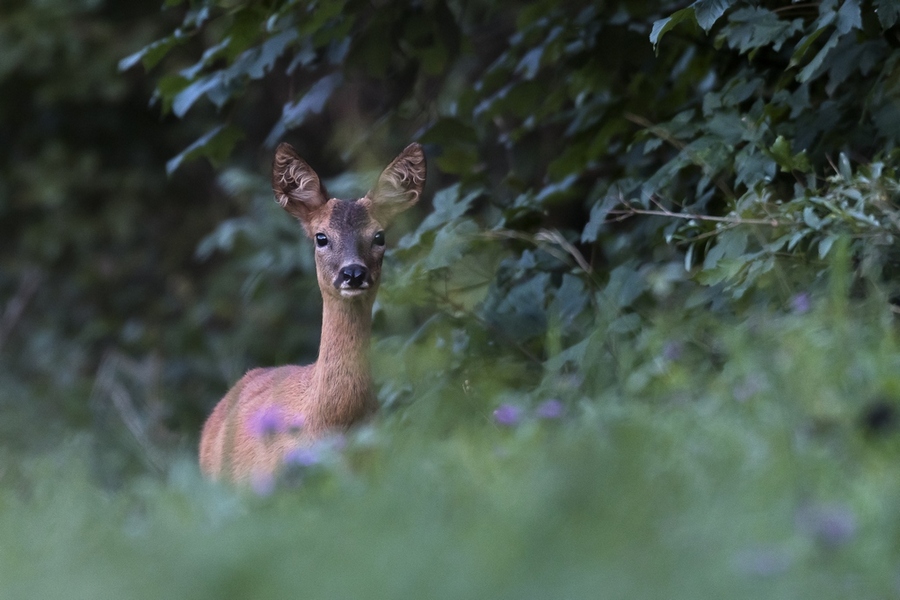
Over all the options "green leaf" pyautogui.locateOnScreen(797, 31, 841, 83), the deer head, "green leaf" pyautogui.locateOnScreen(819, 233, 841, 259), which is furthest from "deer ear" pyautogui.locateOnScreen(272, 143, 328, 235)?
"green leaf" pyautogui.locateOnScreen(819, 233, 841, 259)

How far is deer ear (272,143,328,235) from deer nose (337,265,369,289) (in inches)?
21.1

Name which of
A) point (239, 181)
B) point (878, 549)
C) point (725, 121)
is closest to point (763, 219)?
point (725, 121)

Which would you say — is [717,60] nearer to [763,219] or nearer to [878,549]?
[763,219]

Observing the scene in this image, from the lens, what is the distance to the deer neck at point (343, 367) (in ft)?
15.4

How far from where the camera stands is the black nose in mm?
4953

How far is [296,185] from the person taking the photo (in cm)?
548

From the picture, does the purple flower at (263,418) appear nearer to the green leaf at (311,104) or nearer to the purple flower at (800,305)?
the green leaf at (311,104)

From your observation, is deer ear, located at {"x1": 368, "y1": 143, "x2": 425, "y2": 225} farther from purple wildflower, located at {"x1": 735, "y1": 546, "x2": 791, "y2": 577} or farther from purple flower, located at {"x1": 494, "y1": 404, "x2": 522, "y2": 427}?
purple wildflower, located at {"x1": 735, "y1": 546, "x2": 791, "y2": 577}

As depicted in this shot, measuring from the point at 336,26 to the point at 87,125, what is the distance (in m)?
5.40

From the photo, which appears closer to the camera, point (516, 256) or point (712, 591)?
point (712, 591)

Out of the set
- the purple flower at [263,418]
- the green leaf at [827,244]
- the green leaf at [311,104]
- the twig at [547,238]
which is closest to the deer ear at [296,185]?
the green leaf at [311,104]

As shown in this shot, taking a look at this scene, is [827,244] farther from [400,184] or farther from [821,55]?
[400,184]

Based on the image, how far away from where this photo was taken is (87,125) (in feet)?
33.8

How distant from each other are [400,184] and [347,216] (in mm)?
318
